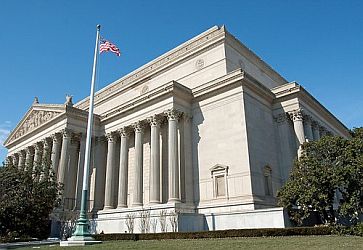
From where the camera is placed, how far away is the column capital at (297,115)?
128ft

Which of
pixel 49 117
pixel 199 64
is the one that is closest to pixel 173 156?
pixel 199 64

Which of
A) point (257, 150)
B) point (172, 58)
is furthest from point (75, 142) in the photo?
point (257, 150)

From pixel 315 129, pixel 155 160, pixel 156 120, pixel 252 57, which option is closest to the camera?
pixel 155 160

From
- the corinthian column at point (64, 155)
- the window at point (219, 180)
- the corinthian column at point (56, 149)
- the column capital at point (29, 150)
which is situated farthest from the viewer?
the column capital at point (29, 150)

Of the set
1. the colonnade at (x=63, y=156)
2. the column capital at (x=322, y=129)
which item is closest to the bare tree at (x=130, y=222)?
the colonnade at (x=63, y=156)

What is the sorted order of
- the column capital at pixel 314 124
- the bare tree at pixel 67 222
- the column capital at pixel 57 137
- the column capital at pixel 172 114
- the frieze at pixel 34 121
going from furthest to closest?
the frieze at pixel 34 121 → the column capital at pixel 57 137 → the column capital at pixel 314 124 → the column capital at pixel 172 114 → the bare tree at pixel 67 222

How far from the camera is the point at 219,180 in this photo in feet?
118

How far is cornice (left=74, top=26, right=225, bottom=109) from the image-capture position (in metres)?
46.6

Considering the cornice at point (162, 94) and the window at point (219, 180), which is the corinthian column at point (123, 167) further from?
the window at point (219, 180)

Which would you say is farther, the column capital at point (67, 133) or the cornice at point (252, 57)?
the cornice at point (252, 57)

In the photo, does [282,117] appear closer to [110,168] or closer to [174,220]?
[174,220]

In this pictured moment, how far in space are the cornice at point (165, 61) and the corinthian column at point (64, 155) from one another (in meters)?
15.0

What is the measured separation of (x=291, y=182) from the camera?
27672mm

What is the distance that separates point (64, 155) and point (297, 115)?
3012 centimetres
